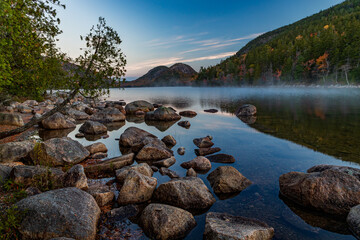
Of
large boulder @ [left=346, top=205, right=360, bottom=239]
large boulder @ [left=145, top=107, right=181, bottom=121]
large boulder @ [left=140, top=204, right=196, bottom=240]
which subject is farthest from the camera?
large boulder @ [left=145, top=107, right=181, bottom=121]

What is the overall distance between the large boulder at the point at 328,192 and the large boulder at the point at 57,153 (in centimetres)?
1152

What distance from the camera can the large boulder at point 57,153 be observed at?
1037cm

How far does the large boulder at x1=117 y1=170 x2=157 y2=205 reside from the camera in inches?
291

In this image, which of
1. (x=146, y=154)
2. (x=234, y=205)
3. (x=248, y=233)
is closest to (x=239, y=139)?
(x=146, y=154)

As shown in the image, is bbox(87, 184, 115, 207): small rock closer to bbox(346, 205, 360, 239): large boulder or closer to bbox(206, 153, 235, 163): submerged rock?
bbox(206, 153, 235, 163): submerged rock

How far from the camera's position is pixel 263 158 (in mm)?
12383

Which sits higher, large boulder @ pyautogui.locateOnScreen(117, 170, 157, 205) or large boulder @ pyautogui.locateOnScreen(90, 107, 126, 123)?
large boulder @ pyautogui.locateOnScreen(90, 107, 126, 123)

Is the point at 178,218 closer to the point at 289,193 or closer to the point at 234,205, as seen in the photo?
the point at 234,205

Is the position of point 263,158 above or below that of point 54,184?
below

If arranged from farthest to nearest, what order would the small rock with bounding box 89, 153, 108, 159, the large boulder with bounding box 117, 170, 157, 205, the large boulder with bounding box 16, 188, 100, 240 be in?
the small rock with bounding box 89, 153, 108, 159 < the large boulder with bounding box 117, 170, 157, 205 < the large boulder with bounding box 16, 188, 100, 240

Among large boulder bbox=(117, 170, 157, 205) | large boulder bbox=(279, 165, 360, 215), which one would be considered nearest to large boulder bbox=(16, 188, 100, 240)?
large boulder bbox=(117, 170, 157, 205)

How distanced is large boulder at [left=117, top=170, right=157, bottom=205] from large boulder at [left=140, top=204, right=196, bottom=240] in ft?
4.10

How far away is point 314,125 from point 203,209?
20.5 meters

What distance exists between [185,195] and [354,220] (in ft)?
18.2
